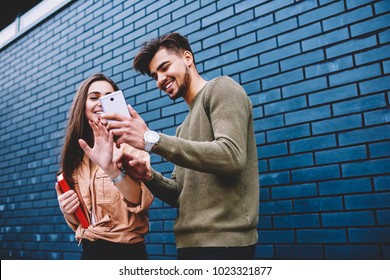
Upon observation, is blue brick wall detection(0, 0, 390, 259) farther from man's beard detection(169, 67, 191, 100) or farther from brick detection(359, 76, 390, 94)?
man's beard detection(169, 67, 191, 100)

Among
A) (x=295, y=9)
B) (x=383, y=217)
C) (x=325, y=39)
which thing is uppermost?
(x=295, y=9)

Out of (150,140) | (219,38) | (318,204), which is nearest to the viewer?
(150,140)

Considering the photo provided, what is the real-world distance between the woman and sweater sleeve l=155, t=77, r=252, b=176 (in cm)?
43

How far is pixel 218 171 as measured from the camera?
1.33 metres

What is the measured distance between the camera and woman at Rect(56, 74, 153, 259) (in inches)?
65.9

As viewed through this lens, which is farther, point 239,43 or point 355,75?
point 239,43

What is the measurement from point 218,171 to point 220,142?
0.37 feet

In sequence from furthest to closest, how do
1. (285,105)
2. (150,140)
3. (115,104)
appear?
1. (285,105)
2. (115,104)
3. (150,140)

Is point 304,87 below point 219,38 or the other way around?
below

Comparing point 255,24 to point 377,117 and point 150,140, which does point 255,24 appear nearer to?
point 377,117

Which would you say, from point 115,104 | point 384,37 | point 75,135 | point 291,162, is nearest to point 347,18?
point 384,37

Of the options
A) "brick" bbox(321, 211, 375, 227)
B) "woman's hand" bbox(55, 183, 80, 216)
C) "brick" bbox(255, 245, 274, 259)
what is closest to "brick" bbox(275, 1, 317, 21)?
"brick" bbox(321, 211, 375, 227)
